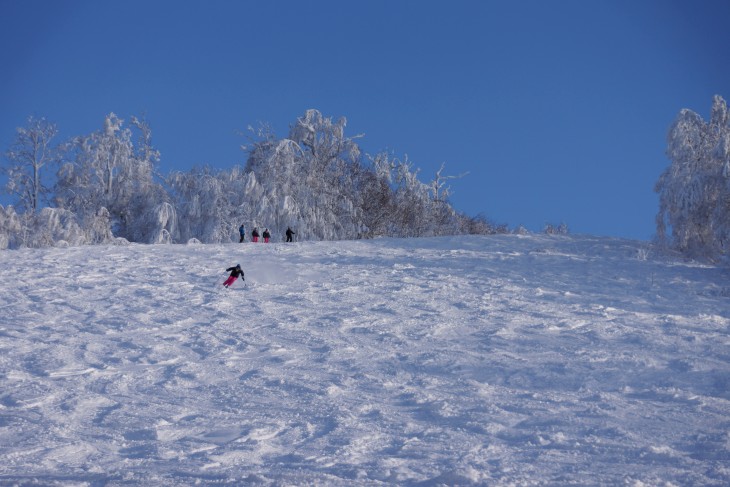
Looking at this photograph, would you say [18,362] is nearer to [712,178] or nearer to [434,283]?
[434,283]

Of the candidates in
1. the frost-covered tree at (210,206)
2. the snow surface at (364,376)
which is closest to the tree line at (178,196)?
the frost-covered tree at (210,206)

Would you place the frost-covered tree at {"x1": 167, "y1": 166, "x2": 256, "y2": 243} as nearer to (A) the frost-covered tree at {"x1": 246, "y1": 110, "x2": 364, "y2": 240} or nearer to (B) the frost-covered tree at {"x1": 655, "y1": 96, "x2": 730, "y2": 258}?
(A) the frost-covered tree at {"x1": 246, "y1": 110, "x2": 364, "y2": 240}

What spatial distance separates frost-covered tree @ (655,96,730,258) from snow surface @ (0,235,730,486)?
206cm

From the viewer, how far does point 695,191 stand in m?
19.6

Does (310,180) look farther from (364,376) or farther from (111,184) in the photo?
(364,376)

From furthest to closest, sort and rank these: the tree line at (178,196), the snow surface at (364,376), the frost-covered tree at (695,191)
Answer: the tree line at (178,196)
the frost-covered tree at (695,191)
the snow surface at (364,376)

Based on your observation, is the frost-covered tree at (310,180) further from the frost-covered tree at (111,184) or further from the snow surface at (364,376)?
the snow surface at (364,376)

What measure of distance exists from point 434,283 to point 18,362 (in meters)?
A: 9.59

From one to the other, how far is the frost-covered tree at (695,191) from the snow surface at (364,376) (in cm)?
206

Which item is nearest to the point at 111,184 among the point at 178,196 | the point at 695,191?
the point at 178,196

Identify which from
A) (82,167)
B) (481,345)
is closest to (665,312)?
(481,345)

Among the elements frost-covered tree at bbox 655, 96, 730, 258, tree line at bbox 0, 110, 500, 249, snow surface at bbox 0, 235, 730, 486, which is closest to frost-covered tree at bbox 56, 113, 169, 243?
tree line at bbox 0, 110, 500, 249

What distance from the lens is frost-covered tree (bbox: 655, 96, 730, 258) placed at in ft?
63.5

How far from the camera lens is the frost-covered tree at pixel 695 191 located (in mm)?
19344
